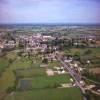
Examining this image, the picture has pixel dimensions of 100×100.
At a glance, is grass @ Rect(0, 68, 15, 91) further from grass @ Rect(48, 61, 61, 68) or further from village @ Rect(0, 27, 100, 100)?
grass @ Rect(48, 61, 61, 68)

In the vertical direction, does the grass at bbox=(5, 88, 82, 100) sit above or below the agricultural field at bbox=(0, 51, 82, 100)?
below

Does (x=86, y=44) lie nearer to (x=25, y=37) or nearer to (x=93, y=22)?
(x=93, y=22)

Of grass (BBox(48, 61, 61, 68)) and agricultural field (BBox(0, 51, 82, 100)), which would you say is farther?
grass (BBox(48, 61, 61, 68))

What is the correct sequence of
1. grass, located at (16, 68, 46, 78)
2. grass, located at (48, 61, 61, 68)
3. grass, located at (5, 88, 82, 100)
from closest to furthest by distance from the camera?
grass, located at (5, 88, 82, 100)
grass, located at (16, 68, 46, 78)
grass, located at (48, 61, 61, 68)

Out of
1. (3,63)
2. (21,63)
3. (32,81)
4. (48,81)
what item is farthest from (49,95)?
(3,63)

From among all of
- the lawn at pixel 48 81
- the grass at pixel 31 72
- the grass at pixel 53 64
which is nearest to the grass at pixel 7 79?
the grass at pixel 31 72

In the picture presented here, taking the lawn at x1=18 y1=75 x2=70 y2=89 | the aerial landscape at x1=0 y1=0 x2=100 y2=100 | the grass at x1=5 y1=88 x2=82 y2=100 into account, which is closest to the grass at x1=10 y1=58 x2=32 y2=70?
the aerial landscape at x1=0 y1=0 x2=100 y2=100

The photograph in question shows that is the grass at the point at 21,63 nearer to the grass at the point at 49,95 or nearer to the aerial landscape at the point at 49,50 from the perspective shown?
the aerial landscape at the point at 49,50

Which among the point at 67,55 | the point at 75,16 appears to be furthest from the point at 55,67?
the point at 75,16
